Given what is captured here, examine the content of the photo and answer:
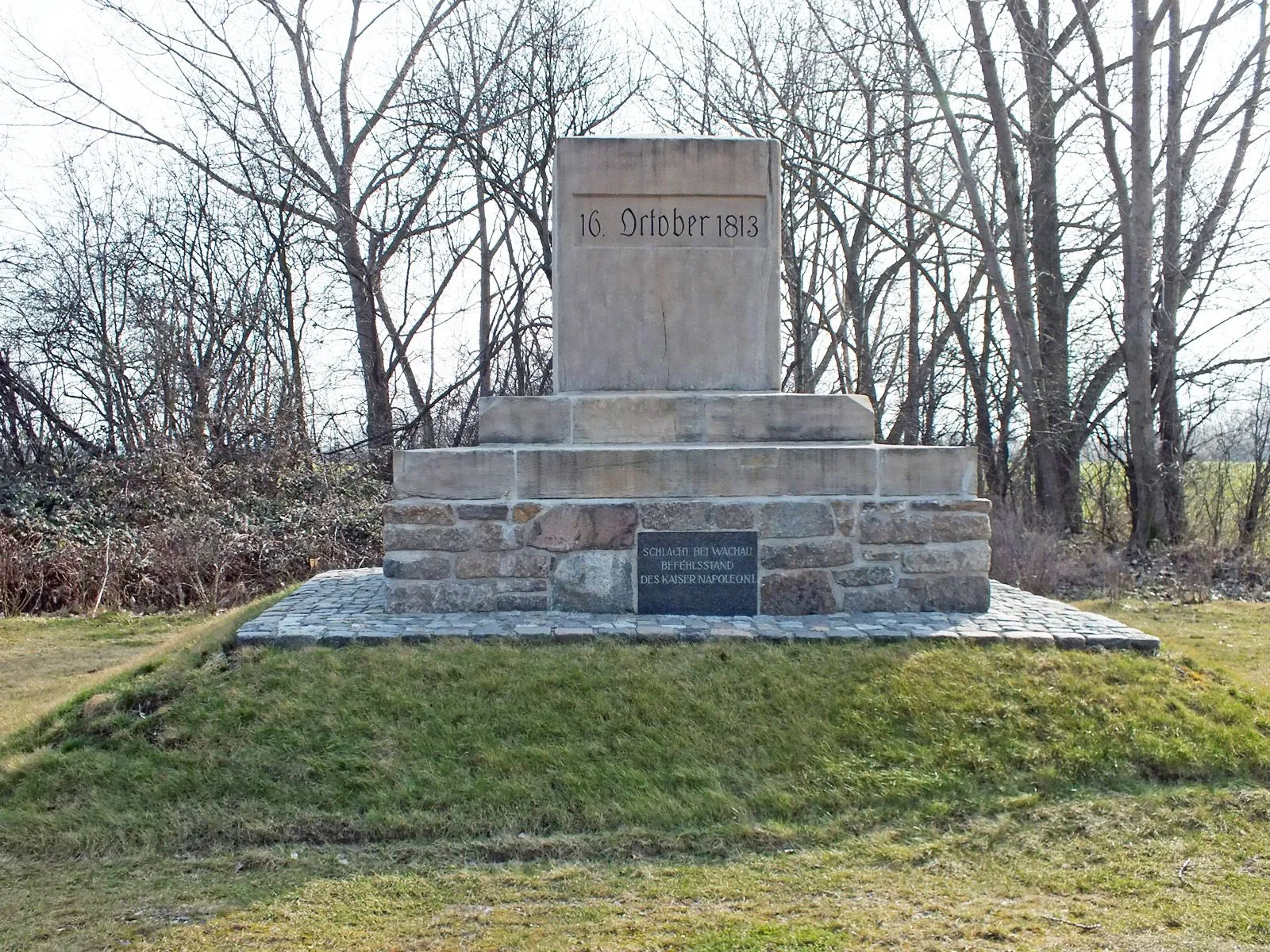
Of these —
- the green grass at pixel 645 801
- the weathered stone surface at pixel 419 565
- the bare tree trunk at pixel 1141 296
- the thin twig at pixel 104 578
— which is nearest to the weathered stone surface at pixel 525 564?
the weathered stone surface at pixel 419 565

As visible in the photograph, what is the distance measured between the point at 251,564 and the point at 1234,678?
8655 mm

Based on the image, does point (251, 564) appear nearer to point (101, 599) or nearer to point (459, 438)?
point (101, 599)

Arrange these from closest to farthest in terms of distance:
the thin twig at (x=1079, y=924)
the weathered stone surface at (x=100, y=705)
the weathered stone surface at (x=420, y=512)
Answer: the thin twig at (x=1079, y=924)
the weathered stone surface at (x=100, y=705)
the weathered stone surface at (x=420, y=512)

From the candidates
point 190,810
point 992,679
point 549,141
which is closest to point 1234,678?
point 992,679

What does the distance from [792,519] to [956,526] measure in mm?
955

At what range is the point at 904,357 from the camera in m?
18.4

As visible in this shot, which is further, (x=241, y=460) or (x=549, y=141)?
(x=549, y=141)

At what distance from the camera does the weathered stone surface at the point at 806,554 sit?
618 cm

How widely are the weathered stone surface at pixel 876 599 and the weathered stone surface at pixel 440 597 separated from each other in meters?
2.02

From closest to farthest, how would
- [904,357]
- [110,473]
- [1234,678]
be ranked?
[1234,678], [110,473], [904,357]

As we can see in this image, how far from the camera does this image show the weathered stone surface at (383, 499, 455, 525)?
240 inches

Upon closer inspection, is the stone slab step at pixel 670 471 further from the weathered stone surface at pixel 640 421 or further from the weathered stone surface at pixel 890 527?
the weathered stone surface at pixel 640 421

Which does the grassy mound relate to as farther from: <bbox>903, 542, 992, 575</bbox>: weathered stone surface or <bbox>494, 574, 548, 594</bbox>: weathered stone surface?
<bbox>903, 542, 992, 575</bbox>: weathered stone surface

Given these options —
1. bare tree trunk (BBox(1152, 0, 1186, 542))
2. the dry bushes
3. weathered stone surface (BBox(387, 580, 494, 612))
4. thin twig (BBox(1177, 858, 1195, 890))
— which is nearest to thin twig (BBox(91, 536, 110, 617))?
the dry bushes
